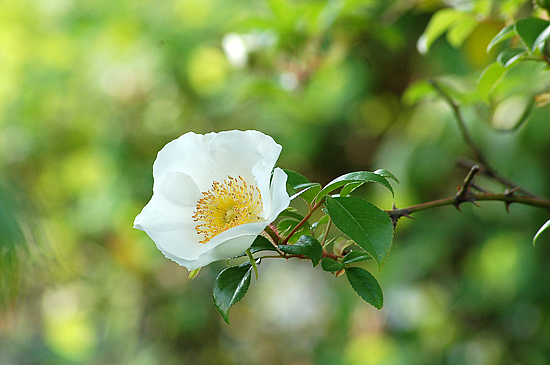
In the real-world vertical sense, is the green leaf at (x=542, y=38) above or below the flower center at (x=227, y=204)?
above

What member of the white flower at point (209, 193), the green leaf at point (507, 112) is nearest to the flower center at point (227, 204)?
the white flower at point (209, 193)

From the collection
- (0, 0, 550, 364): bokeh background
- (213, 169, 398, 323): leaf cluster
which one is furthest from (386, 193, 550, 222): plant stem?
(0, 0, 550, 364): bokeh background

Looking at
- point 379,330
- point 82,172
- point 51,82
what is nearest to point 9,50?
point 51,82

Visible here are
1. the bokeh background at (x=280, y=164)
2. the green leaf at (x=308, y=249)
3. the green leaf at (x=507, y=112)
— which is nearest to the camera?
the green leaf at (x=308, y=249)

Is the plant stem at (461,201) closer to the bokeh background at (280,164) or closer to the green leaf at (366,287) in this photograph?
the green leaf at (366,287)

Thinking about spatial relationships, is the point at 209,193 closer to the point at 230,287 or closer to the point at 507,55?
the point at 230,287

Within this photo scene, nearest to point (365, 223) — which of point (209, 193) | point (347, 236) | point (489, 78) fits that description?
point (347, 236)
